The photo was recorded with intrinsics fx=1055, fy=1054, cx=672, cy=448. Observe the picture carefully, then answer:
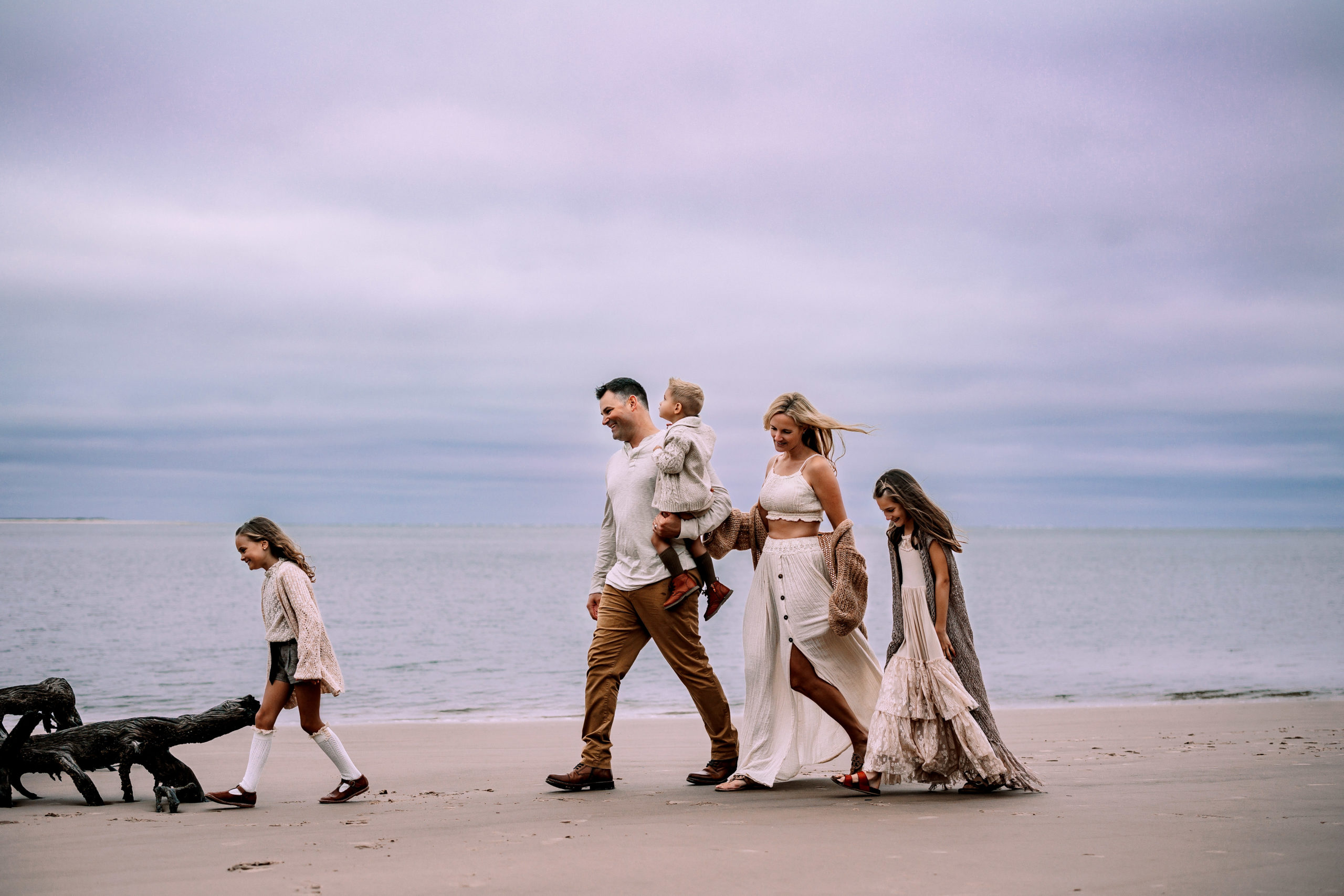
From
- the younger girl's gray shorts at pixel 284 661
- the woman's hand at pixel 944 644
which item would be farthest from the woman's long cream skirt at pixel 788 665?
the younger girl's gray shorts at pixel 284 661

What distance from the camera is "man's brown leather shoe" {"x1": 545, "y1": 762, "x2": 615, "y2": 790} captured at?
573cm

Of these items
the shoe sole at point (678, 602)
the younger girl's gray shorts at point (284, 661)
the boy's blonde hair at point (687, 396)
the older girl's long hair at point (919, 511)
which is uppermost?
the boy's blonde hair at point (687, 396)

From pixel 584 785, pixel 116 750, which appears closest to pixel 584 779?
pixel 584 785

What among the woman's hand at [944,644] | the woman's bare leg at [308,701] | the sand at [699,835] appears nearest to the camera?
the sand at [699,835]

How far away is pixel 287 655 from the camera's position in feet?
18.0

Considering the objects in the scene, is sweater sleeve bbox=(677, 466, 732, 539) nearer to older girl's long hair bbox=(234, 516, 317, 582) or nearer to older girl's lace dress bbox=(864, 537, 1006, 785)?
older girl's lace dress bbox=(864, 537, 1006, 785)

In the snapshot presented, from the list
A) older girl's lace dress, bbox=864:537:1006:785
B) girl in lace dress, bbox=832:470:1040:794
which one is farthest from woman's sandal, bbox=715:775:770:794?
older girl's lace dress, bbox=864:537:1006:785

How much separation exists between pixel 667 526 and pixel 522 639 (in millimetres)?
16424

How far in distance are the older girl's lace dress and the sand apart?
0.53 feet

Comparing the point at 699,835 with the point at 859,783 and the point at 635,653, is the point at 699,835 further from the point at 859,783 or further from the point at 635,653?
the point at 635,653

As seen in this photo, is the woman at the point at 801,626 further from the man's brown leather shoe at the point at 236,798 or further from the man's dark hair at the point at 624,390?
the man's brown leather shoe at the point at 236,798

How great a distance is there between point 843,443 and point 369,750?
4.56 meters

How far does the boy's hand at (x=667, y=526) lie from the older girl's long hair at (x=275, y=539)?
184cm

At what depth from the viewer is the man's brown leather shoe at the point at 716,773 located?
19.5 ft
